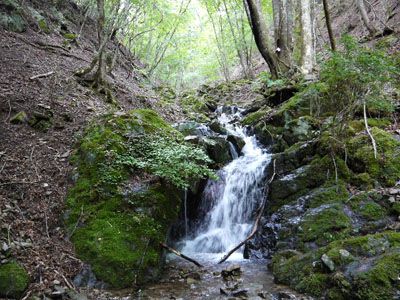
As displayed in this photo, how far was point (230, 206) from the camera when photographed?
7391 millimetres

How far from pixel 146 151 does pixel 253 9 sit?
7524 mm

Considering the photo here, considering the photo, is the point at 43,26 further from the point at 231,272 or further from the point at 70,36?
the point at 231,272

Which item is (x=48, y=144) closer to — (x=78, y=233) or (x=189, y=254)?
(x=78, y=233)

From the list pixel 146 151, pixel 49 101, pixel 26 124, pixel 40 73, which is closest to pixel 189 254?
pixel 146 151

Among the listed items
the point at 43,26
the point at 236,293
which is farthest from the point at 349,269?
the point at 43,26

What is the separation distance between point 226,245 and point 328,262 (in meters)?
2.61

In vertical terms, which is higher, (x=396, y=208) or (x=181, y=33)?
(x=181, y=33)

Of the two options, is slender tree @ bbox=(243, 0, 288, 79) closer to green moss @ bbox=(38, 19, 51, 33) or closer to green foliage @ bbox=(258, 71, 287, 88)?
green foliage @ bbox=(258, 71, 287, 88)

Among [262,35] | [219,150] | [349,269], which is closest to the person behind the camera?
[349,269]

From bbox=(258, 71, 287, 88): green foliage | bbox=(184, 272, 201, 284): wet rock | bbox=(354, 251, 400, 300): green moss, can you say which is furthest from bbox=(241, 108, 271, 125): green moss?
bbox=(354, 251, 400, 300): green moss

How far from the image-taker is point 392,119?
287 inches

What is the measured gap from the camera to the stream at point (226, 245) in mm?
4414

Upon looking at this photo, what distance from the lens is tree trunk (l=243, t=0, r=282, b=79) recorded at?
11102 mm

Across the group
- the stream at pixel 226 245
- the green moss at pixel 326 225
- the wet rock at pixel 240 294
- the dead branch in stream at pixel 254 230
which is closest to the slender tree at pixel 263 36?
the stream at pixel 226 245
